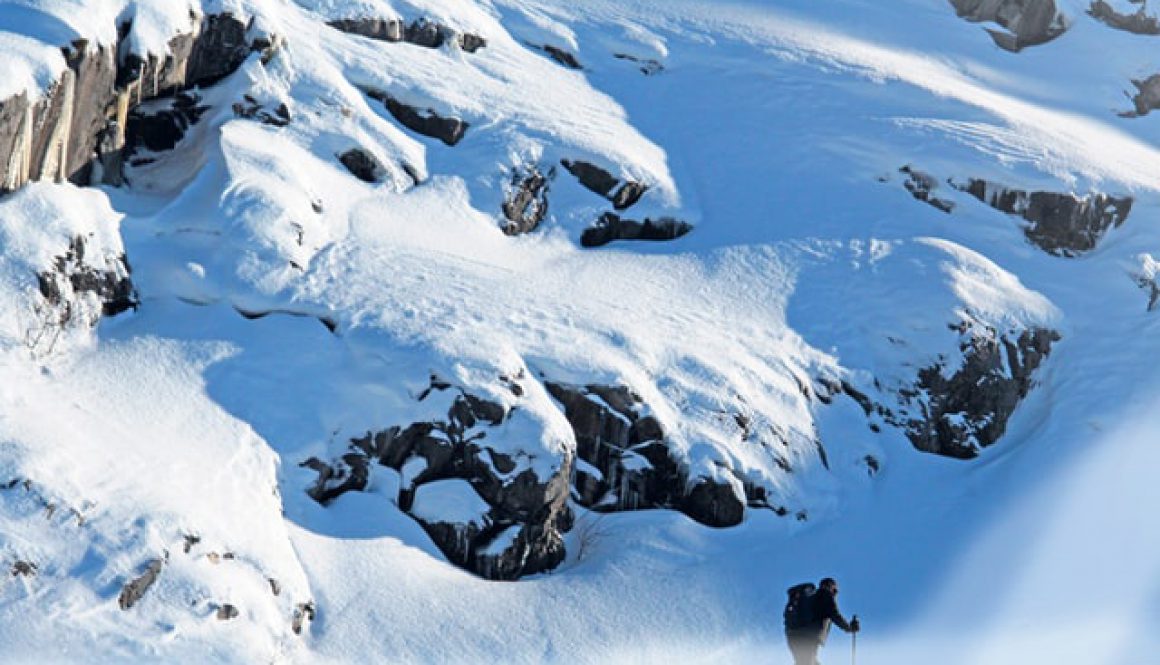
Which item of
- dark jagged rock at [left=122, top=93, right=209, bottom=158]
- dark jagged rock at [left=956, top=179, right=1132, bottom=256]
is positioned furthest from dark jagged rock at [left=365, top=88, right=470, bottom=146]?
dark jagged rock at [left=956, top=179, right=1132, bottom=256]

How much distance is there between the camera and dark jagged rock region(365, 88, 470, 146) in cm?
3328

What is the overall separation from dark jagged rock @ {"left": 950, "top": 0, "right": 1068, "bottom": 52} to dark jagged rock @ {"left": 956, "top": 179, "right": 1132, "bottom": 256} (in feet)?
41.2

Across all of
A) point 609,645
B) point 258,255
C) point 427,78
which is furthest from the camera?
point 427,78

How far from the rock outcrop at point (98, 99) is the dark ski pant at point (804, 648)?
47.7 ft

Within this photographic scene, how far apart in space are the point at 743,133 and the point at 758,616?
15704mm

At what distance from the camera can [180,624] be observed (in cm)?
2095

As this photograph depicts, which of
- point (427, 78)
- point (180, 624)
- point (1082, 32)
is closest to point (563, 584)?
point (180, 624)

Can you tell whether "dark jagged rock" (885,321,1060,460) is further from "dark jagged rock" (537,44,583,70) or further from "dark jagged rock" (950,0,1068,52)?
"dark jagged rock" (950,0,1068,52)

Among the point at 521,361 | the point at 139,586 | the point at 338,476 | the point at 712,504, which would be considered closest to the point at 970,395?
the point at 712,504

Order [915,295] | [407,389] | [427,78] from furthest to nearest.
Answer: [427,78], [915,295], [407,389]

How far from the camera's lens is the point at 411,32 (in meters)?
36.7

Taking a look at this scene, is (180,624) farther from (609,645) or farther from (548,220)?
(548,220)

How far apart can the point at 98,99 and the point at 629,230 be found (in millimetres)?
10412

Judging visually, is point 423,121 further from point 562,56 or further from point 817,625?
point 817,625
